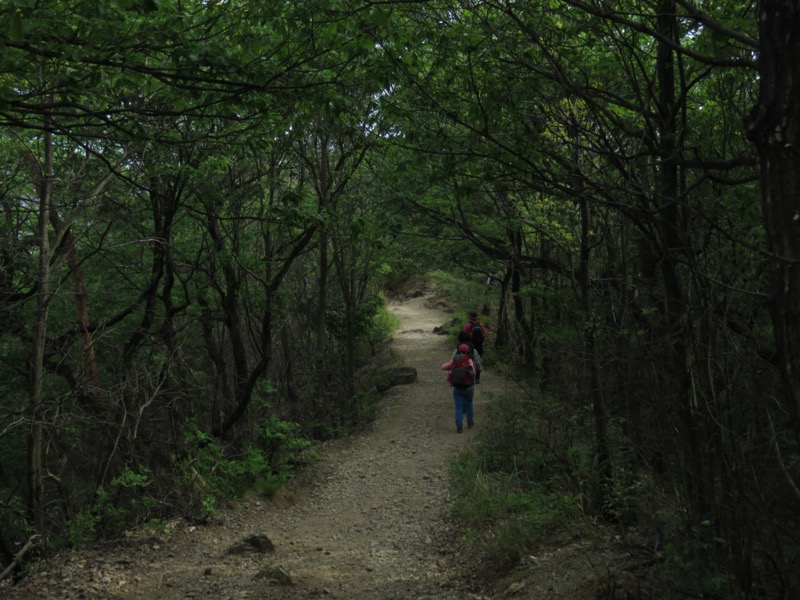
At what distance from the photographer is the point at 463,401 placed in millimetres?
12836

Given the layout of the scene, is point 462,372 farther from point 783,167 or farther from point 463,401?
point 783,167

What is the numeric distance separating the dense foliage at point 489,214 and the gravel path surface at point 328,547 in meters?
0.57

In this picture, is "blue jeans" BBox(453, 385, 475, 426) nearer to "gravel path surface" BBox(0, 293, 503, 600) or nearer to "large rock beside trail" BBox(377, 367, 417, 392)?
"gravel path surface" BBox(0, 293, 503, 600)

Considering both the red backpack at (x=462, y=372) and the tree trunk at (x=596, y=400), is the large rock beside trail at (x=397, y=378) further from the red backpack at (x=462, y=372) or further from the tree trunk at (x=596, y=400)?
the tree trunk at (x=596, y=400)

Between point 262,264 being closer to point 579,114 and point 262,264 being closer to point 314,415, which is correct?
point 314,415

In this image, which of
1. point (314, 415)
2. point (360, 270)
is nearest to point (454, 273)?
point (360, 270)

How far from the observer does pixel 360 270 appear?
17.7 m

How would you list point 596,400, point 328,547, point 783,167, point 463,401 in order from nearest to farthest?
1. point 783,167
2. point 596,400
3. point 328,547
4. point 463,401

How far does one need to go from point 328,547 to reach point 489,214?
6084mm

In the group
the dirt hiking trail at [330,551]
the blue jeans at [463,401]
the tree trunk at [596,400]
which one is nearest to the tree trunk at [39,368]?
the dirt hiking trail at [330,551]

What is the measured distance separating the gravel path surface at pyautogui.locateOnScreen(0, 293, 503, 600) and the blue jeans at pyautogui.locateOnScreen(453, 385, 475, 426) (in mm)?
339

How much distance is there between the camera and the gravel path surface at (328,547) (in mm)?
6227

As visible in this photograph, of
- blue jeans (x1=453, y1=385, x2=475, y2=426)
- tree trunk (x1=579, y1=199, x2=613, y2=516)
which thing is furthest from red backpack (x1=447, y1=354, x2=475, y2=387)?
tree trunk (x1=579, y1=199, x2=613, y2=516)

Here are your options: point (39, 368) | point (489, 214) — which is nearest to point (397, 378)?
point (489, 214)
